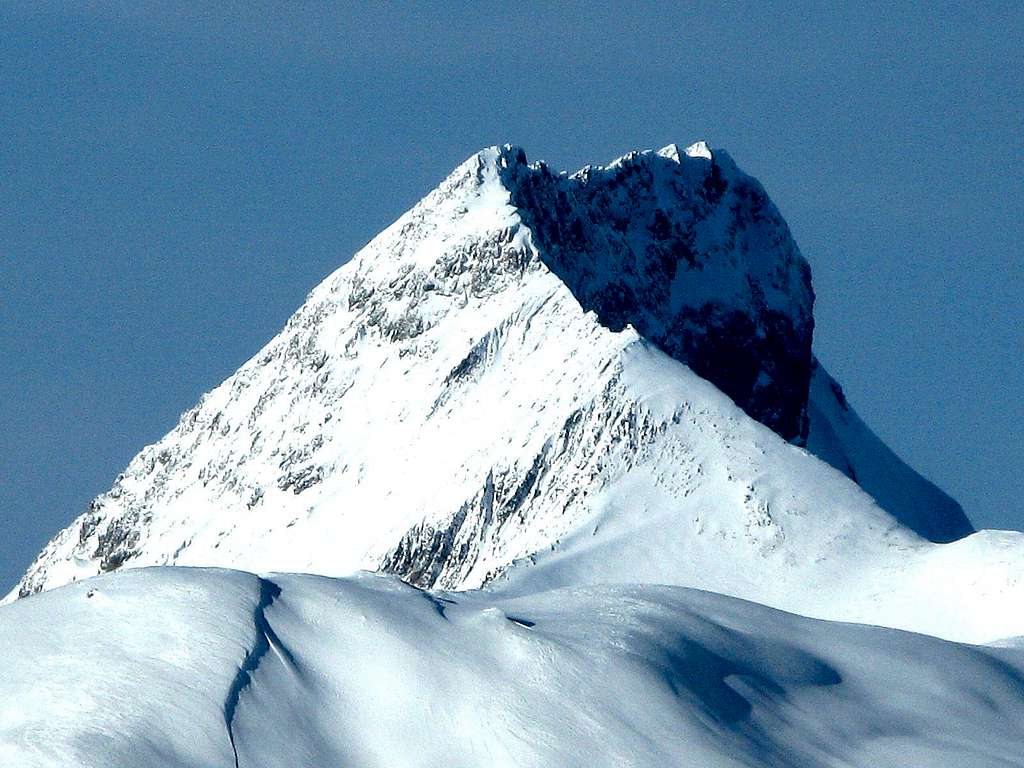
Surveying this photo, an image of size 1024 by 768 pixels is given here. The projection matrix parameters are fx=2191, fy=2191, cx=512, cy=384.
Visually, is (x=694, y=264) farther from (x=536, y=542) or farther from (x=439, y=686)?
(x=439, y=686)

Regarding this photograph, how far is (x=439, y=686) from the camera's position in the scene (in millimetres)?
31234

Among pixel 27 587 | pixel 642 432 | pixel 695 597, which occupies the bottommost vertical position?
pixel 27 587

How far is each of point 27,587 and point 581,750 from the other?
345 feet

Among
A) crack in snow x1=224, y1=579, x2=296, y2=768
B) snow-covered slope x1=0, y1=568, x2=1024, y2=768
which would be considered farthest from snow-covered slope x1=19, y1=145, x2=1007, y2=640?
crack in snow x1=224, y1=579, x2=296, y2=768

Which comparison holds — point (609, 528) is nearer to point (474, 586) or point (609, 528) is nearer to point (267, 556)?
point (474, 586)

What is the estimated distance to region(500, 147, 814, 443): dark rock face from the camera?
127m

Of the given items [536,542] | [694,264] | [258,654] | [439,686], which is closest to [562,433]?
[536,542]

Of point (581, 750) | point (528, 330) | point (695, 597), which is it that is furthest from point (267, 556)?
point (581, 750)

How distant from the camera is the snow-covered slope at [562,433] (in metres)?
78.9

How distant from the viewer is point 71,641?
31203 mm

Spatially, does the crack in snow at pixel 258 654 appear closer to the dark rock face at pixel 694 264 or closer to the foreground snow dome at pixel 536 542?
the foreground snow dome at pixel 536 542

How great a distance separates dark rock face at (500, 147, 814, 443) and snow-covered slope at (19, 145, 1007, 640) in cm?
19

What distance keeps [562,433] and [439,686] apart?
60.3m

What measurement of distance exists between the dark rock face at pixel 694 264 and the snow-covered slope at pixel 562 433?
0.19 metres
